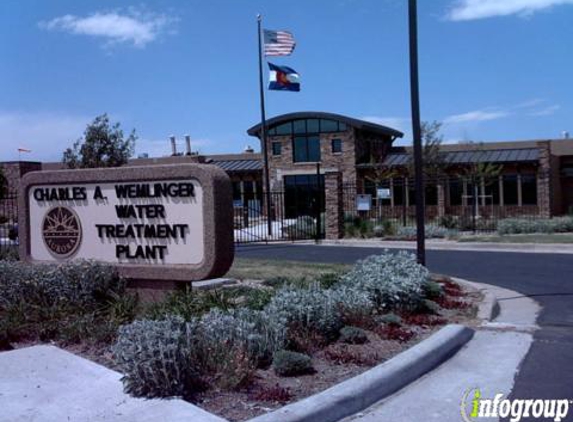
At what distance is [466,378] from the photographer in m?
6.73

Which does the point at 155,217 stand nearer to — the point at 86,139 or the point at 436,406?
the point at 436,406

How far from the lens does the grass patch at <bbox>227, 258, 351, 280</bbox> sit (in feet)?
43.7

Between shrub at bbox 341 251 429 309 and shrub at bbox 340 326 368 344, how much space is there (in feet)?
4.87

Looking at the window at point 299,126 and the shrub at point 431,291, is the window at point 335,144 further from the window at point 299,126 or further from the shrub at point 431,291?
the shrub at point 431,291

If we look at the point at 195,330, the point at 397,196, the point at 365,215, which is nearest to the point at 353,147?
the point at 397,196

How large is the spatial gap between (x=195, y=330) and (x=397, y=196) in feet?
124

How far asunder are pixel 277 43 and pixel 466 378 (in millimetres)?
31059

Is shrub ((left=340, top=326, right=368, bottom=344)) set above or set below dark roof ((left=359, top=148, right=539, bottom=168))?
below

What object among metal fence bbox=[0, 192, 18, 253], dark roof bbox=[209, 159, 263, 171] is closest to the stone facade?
dark roof bbox=[209, 159, 263, 171]

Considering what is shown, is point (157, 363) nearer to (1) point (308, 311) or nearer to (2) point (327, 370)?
(2) point (327, 370)

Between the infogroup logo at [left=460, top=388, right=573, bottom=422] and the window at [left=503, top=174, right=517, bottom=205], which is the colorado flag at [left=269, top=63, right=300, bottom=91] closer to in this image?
the window at [left=503, top=174, right=517, bottom=205]

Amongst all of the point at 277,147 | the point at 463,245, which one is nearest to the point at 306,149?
the point at 277,147

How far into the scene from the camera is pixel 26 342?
25.6ft

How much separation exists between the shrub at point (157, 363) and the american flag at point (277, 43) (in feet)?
103
